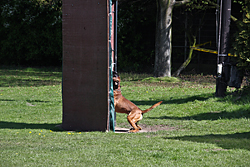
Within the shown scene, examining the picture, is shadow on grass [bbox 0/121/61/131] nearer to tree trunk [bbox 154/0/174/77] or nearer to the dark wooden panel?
the dark wooden panel

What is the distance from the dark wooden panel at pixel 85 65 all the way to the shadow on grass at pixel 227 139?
1800mm

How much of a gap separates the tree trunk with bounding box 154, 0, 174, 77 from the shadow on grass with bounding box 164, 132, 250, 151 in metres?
11.3

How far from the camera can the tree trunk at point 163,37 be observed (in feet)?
60.1

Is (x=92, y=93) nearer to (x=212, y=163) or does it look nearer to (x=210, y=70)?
(x=212, y=163)

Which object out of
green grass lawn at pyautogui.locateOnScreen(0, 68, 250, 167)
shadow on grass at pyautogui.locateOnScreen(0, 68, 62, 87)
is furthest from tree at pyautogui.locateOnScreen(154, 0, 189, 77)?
shadow on grass at pyautogui.locateOnScreen(0, 68, 62, 87)

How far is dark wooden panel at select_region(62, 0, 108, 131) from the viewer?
7.48 metres

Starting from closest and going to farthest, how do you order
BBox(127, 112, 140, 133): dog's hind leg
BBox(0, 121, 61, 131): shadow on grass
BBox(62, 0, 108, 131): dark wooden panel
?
BBox(62, 0, 108, 131): dark wooden panel → BBox(127, 112, 140, 133): dog's hind leg → BBox(0, 121, 61, 131): shadow on grass

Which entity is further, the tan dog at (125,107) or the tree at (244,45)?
the tree at (244,45)

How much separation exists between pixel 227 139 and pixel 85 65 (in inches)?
123

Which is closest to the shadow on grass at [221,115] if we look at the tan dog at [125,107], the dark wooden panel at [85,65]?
the tan dog at [125,107]

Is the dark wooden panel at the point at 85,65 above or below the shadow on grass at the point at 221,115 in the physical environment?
above

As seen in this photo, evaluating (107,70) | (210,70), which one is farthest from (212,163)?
(210,70)

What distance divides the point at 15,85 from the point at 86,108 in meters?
9.35

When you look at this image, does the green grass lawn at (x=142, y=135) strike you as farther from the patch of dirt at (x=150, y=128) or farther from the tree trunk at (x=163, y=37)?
the tree trunk at (x=163, y=37)
